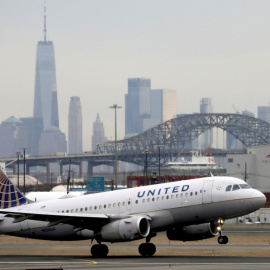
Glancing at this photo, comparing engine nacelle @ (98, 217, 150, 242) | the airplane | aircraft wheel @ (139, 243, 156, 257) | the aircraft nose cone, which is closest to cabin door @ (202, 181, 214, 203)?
the airplane

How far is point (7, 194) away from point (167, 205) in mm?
11088

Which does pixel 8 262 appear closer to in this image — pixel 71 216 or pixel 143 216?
pixel 71 216

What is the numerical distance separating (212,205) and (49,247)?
16.8 m

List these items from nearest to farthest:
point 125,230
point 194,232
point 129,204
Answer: point 125,230 < point 194,232 < point 129,204

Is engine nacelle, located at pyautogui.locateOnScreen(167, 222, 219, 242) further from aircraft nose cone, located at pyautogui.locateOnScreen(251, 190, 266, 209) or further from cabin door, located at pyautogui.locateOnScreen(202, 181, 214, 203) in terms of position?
aircraft nose cone, located at pyautogui.locateOnScreen(251, 190, 266, 209)

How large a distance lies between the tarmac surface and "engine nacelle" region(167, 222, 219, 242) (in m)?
1.23

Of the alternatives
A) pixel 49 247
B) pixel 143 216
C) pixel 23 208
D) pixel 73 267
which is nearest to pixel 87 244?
pixel 49 247

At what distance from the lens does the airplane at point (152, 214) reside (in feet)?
171

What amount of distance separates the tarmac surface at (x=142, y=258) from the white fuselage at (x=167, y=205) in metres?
1.80

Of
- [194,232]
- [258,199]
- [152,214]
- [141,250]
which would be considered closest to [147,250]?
[141,250]

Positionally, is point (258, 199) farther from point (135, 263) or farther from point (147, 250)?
point (135, 263)

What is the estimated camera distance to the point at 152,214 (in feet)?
175

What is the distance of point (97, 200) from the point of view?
183 ft

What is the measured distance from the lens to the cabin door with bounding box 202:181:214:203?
52250 mm
